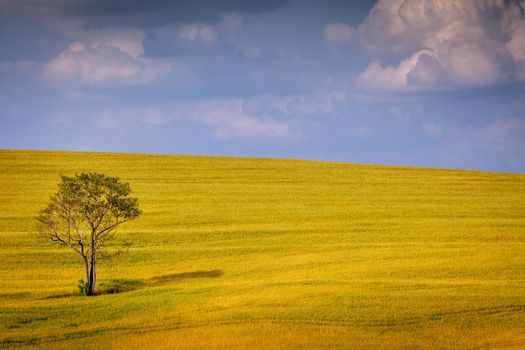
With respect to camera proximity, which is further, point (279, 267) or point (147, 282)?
point (279, 267)

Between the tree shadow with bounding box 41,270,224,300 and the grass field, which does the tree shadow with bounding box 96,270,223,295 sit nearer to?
the tree shadow with bounding box 41,270,224,300

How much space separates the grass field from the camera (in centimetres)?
2277

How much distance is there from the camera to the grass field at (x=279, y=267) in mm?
22766

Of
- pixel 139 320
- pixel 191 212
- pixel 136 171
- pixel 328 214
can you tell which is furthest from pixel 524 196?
pixel 139 320

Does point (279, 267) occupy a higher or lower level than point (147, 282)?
higher

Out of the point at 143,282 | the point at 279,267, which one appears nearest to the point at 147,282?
the point at 143,282

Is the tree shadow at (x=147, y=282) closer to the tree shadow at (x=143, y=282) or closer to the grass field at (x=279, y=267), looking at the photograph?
the tree shadow at (x=143, y=282)

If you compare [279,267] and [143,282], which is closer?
[143,282]

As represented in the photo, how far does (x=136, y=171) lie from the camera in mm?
64562

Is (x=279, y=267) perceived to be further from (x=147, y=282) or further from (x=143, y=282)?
(x=143, y=282)

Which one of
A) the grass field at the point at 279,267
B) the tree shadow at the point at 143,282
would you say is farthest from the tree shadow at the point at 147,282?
the grass field at the point at 279,267

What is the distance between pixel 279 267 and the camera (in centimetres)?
3362

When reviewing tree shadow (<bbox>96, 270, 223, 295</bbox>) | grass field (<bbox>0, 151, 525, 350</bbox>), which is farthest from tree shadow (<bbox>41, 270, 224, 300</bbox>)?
grass field (<bbox>0, 151, 525, 350</bbox>)

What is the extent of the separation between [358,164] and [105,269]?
45.1m
